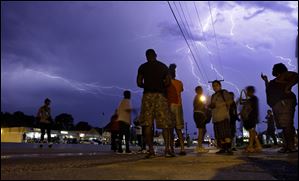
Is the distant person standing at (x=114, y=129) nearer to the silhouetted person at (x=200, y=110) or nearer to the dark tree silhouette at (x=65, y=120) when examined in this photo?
the silhouetted person at (x=200, y=110)

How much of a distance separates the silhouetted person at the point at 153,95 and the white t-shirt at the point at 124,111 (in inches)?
125

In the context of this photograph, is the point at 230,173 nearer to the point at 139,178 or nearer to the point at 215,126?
the point at 139,178

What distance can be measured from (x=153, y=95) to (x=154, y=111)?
0.87ft

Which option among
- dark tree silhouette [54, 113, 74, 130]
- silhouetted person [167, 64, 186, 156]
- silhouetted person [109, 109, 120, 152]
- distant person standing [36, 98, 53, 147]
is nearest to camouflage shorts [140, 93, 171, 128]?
silhouetted person [167, 64, 186, 156]

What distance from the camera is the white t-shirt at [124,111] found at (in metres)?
10.5

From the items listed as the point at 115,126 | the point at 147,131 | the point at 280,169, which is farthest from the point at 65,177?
the point at 115,126

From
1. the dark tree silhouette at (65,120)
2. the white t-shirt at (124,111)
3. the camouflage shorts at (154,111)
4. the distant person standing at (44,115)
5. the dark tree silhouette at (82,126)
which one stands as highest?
the dark tree silhouette at (65,120)

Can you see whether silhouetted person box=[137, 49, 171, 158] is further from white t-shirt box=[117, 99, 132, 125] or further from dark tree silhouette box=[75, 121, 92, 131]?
dark tree silhouette box=[75, 121, 92, 131]

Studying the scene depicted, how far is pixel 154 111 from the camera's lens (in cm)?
727

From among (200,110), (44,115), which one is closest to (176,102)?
(200,110)

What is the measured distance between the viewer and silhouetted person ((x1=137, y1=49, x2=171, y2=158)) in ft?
23.8

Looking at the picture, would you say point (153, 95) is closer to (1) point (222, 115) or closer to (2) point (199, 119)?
(1) point (222, 115)

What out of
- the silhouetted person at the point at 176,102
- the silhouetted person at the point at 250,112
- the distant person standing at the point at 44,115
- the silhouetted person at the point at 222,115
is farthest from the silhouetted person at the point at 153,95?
the distant person standing at the point at 44,115

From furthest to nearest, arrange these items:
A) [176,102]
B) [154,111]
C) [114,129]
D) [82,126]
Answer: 1. [82,126]
2. [114,129]
3. [176,102]
4. [154,111]
